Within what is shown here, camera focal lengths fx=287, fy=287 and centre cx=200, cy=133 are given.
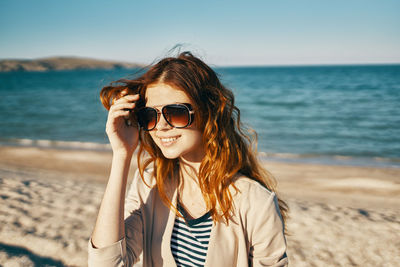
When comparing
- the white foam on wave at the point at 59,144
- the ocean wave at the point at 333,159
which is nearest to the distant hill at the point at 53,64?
the white foam on wave at the point at 59,144

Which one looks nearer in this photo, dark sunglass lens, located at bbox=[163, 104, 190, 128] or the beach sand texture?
dark sunglass lens, located at bbox=[163, 104, 190, 128]

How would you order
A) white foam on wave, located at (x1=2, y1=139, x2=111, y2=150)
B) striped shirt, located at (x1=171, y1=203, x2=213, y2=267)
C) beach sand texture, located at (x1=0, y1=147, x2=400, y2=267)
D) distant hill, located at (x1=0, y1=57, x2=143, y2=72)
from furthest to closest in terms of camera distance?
distant hill, located at (x1=0, y1=57, x2=143, y2=72) → white foam on wave, located at (x1=2, y1=139, x2=111, y2=150) → beach sand texture, located at (x1=0, y1=147, x2=400, y2=267) → striped shirt, located at (x1=171, y1=203, x2=213, y2=267)

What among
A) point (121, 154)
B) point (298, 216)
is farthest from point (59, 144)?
point (121, 154)

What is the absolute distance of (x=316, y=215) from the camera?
5512 millimetres

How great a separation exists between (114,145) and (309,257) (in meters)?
3.57

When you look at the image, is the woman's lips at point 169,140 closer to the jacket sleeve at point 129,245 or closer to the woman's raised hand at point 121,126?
the woman's raised hand at point 121,126

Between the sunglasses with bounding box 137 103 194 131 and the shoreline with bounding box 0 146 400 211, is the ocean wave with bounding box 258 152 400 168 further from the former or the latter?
the sunglasses with bounding box 137 103 194 131

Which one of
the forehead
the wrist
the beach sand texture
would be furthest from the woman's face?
the beach sand texture

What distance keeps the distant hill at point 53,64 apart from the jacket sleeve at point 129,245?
12226 cm

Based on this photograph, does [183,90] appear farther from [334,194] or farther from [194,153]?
[334,194]

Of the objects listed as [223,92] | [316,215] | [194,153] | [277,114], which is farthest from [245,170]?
[277,114]

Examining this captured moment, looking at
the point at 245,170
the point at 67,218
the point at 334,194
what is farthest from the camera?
the point at 334,194

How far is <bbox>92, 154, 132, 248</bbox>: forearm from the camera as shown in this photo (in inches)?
69.7

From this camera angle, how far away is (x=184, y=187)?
2242 mm
